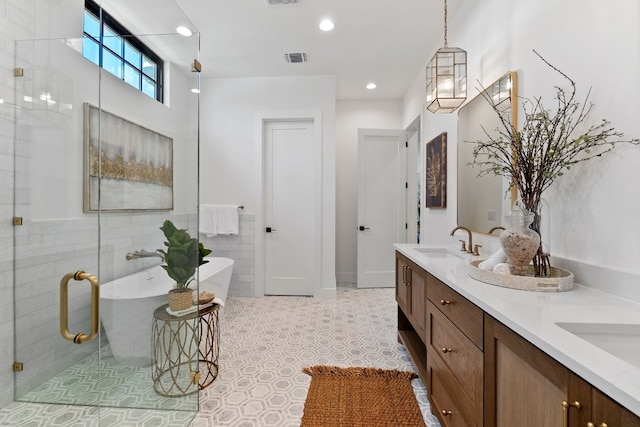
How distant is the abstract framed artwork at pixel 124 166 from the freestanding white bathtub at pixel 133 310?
0.41m

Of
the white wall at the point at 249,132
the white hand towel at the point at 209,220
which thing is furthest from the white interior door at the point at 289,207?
the white hand towel at the point at 209,220

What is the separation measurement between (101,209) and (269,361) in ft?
4.99

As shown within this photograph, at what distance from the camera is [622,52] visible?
40.4 inches

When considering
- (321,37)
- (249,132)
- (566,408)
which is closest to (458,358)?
(566,408)

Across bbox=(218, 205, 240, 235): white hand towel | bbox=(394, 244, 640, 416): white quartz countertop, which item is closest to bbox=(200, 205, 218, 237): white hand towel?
bbox=(218, 205, 240, 235): white hand towel

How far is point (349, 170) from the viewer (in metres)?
4.52

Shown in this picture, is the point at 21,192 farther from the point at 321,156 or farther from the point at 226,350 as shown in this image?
the point at 321,156

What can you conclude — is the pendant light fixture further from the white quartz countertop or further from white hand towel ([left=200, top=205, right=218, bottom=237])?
white hand towel ([left=200, top=205, right=218, bottom=237])

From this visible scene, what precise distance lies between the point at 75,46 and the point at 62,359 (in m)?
1.92

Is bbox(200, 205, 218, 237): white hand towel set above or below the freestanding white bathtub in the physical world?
above

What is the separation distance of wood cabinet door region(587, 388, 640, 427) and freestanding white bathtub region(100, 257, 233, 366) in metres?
1.73

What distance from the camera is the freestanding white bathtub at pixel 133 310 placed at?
63.4 inches

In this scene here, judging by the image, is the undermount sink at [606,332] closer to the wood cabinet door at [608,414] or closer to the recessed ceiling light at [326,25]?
the wood cabinet door at [608,414]

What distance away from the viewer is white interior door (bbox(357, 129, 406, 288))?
412 cm
